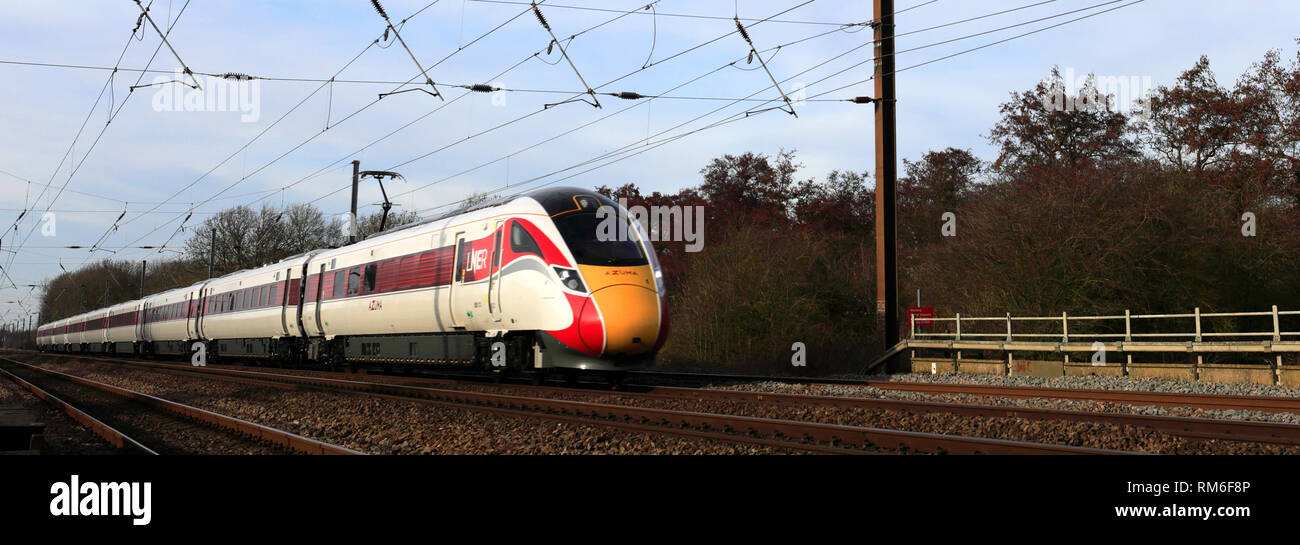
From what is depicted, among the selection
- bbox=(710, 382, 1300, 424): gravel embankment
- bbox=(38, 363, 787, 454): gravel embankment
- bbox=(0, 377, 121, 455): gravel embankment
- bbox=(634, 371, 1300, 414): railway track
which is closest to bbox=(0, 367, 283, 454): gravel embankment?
bbox=(0, 377, 121, 455): gravel embankment

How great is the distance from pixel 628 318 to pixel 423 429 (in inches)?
171

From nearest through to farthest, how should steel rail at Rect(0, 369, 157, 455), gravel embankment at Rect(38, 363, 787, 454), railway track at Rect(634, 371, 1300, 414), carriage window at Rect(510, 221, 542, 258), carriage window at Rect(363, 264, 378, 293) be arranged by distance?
gravel embankment at Rect(38, 363, 787, 454) → steel rail at Rect(0, 369, 157, 455) → railway track at Rect(634, 371, 1300, 414) → carriage window at Rect(510, 221, 542, 258) → carriage window at Rect(363, 264, 378, 293)

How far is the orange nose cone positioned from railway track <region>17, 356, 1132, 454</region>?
2.76 feet

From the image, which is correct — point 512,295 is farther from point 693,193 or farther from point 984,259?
point 693,193

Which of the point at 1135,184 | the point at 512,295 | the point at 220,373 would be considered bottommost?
the point at 220,373

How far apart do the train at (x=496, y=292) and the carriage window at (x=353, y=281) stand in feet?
0.09

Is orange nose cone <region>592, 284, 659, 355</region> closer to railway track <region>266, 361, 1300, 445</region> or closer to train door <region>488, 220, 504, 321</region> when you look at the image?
railway track <region>266, 361, 1300, 445</region>

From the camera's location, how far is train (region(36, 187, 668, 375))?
14.6 meters

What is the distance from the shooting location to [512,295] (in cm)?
1523

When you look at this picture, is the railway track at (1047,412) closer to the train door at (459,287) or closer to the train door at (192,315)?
the train door at (459,287)

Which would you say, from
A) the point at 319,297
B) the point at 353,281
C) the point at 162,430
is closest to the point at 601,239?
the point at 162,430

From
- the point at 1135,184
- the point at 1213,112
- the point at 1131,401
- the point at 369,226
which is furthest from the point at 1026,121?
the point at 369,226

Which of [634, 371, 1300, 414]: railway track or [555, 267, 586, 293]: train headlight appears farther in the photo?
[555, 267, 586, 293]: train headlight
